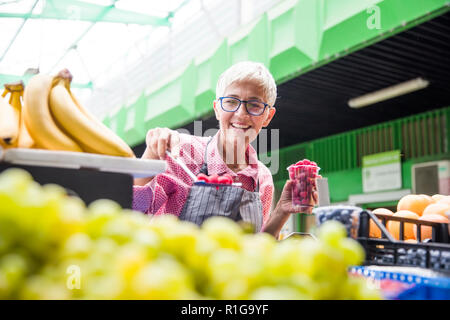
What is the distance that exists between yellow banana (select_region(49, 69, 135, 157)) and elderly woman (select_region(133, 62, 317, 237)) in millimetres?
451

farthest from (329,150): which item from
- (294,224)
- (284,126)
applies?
(294,224)

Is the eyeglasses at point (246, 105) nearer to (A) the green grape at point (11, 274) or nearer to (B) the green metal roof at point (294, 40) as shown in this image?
(A) the green grape at point (11, 274)

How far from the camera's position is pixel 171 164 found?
1725mm

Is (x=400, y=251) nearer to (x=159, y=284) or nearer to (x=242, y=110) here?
(x=159, y=284)

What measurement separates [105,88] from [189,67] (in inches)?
231

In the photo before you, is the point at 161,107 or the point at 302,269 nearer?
the point at 302,269

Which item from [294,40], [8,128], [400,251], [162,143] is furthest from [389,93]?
[8,128]

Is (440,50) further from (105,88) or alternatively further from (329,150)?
(105,88)

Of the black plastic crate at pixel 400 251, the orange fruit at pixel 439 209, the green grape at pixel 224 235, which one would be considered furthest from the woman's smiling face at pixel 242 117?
the green grape at pixel 224 235

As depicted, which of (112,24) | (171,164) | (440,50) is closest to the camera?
(171,164)

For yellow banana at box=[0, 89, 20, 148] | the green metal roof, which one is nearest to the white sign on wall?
the green metal roof

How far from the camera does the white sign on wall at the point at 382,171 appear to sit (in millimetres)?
5473

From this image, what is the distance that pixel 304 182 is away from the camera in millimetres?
1364

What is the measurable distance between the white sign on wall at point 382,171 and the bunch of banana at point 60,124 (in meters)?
4.98
